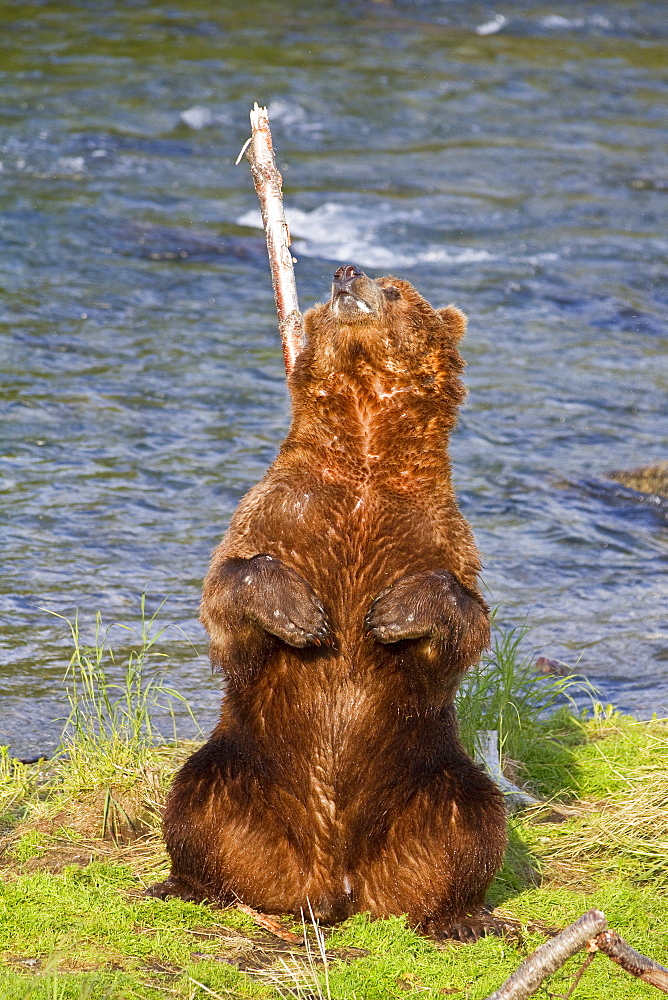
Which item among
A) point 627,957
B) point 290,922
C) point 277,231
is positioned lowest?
point 290,922

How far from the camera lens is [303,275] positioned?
13586 millimetres

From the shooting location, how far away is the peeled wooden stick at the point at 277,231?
16.7 feet

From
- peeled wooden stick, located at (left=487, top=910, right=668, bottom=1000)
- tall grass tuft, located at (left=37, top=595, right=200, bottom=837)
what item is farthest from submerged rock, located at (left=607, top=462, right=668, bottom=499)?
peeled wooden stick, located at (left=487, top=910, right=668, bottom=1000)

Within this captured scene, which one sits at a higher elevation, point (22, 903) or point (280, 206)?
point (280, 206)

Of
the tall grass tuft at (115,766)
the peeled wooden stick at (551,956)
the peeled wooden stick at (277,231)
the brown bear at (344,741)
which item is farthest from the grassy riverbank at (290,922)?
the peeled wooden stick at (277,231)

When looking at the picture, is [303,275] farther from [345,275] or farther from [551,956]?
[551,956]

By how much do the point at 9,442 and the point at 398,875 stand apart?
238 inches

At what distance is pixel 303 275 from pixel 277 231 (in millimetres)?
8591

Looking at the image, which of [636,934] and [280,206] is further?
[280,206]

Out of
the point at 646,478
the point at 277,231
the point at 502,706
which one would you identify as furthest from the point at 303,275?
the point at 277,231

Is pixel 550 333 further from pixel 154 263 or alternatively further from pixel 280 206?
pixel 280 206

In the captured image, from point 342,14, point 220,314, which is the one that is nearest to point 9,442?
point 220,314

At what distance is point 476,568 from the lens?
4535mm

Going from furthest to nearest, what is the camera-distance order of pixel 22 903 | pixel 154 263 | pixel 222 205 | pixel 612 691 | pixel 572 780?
pixel 222 205, pixel 154 263, pixel 612 691, pixel 572 780, pixel 22 903
